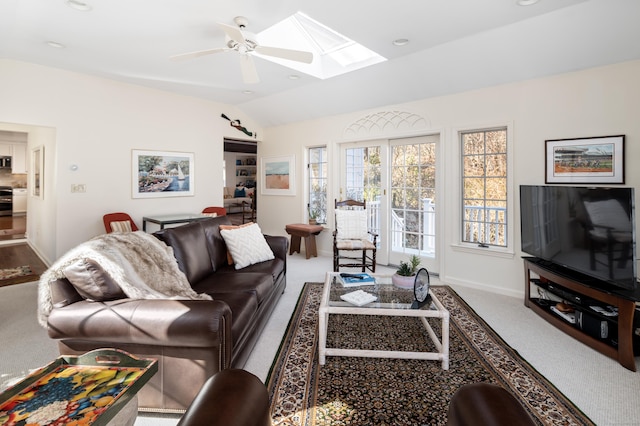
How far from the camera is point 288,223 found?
20.6ft

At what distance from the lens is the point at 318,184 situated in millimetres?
5918

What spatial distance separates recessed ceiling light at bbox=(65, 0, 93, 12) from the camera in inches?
106

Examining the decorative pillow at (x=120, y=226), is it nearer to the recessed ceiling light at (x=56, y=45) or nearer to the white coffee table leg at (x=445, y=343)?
the recessed ceiling light at (x=56, y=45)

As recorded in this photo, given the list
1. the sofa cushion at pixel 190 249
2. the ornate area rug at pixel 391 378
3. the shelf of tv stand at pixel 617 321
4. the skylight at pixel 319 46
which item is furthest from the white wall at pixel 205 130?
the sofa cushion at pixel 190 249

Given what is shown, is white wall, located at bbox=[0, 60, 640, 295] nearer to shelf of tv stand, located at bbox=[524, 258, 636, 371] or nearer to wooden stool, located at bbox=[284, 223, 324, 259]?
wooden stool, located at bbox=[284, 223, 324, 259]

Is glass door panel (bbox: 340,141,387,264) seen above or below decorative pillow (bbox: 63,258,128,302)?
above

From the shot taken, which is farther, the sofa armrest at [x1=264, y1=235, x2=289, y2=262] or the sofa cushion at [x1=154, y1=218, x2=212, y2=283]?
the sofa armrest at [x1=264, y1=235, x2=289, y2=262]

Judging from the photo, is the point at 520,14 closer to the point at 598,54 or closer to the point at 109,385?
the point at 598,54

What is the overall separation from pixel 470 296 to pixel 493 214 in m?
1.07

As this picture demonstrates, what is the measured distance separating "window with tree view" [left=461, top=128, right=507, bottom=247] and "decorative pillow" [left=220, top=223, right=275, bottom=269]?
8.63 ft

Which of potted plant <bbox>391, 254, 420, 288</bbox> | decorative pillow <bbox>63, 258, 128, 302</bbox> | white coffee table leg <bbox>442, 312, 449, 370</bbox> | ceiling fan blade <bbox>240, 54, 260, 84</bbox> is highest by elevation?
ceiling fan blade <bbox>240, 54, 260, 84</bbox>

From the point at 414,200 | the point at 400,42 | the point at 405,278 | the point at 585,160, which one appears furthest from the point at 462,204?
the point at 400,42

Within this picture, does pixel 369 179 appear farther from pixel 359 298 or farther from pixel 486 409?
pixel 486 409

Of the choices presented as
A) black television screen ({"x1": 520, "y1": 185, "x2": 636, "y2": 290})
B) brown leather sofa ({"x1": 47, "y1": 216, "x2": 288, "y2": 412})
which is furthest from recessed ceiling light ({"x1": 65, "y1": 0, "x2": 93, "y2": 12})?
black television screen ({"x1": 520, "y1": 185, "x2": 636, "y2": 290})
